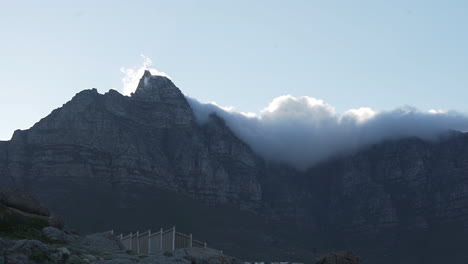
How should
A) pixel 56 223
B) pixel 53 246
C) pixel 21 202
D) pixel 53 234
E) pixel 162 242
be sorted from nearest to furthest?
pixel 53 246 → pixel 53 234 → pixel 21 202 → pixel 56 223 → pixel 162 242

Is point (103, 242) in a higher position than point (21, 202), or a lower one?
lower

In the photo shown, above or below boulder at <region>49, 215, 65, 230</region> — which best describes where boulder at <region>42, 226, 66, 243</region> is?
below

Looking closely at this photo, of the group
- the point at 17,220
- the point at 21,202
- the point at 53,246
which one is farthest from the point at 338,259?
the point at 21,202

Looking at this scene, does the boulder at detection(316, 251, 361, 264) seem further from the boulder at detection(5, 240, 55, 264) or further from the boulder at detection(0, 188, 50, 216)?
the boulder at detection(0, 188, 50, 216)

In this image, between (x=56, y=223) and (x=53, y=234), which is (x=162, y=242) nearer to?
(x=56, y=223)

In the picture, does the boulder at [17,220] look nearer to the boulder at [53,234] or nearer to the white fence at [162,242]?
the boulder at [53,234]

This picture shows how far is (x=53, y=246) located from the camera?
38.6 meters

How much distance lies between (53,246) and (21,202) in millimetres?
7492

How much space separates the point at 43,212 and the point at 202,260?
1178 cm

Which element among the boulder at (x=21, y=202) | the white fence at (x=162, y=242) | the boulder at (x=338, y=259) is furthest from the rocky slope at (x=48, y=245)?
the boulder at (x=338, y=259)

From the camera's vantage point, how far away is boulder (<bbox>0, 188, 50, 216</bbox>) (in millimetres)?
44281

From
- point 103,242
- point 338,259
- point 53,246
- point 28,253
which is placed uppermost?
point 103,242

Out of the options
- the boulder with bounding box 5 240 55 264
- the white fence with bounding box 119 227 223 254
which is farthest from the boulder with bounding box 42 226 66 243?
the white fence with bounding box 119 227 223 254

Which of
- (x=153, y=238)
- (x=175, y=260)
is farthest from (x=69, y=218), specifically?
(x=175, y=260)
